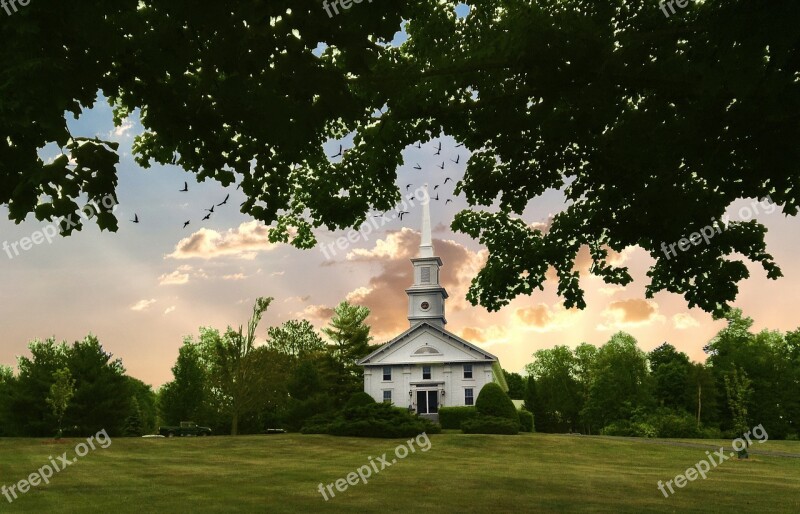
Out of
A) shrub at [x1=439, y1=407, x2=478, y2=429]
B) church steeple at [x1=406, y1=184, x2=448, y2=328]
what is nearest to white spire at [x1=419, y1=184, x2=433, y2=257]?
church steeple at [x1=406, y1=184, x2=448, y2=328]

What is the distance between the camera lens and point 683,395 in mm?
59531

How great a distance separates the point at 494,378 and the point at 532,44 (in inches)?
2123

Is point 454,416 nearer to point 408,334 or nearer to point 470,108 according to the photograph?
point 408,334

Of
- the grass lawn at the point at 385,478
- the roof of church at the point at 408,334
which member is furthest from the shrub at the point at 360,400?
the roof of church at the point at 408,334

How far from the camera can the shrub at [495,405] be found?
4709 cm

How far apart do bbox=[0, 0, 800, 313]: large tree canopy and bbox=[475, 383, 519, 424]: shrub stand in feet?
103

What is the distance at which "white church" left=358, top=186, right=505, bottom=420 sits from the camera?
59.3m

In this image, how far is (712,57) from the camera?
26.0 feet

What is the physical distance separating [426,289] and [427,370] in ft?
42.9

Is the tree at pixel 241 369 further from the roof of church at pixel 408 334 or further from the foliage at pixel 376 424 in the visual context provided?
the roof of church at pixel 408 334

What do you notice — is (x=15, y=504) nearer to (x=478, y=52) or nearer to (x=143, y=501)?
(x=143, y=501)

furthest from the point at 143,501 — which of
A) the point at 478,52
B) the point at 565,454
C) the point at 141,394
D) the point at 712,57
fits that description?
the point at 141,394

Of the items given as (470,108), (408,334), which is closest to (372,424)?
(408,334)

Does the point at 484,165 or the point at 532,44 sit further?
the point at 484,165
